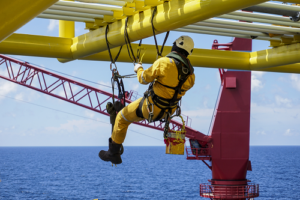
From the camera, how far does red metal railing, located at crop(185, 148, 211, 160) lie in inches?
858

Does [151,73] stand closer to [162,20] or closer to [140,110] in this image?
[140,110]

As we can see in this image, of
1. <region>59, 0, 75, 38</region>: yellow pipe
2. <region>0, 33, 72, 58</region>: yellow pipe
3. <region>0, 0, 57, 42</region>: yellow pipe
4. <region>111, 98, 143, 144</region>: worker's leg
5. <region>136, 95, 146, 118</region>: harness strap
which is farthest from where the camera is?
<region>59, 0, 75, 38</region>: yellow pipe

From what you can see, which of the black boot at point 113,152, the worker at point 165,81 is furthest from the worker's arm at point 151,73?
the black boot at point 113,152

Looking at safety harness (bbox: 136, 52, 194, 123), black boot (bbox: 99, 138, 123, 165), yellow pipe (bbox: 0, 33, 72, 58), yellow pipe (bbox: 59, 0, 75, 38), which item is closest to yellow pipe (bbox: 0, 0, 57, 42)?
safety harness (bbox: 136, 52, 194, 123)

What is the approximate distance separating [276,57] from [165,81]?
174 inches

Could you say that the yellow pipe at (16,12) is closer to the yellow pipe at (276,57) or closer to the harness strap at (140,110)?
the harness strap at (140,110)

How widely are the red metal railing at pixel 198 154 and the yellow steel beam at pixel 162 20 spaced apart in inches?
571

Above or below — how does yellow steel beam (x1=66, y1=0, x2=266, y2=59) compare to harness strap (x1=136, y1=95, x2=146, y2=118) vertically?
above

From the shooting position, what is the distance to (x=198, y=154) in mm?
22938

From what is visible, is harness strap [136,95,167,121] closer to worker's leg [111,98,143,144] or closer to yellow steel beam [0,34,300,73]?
worker's leg [111,98,143,144]

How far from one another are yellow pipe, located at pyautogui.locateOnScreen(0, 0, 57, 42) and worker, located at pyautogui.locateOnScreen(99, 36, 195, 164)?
2242mm

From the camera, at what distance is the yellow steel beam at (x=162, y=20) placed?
17.5 feet

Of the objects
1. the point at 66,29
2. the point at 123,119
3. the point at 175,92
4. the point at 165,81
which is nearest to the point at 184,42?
the point at 165,81

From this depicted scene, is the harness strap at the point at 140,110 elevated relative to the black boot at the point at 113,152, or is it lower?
elevated
